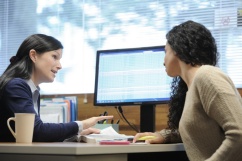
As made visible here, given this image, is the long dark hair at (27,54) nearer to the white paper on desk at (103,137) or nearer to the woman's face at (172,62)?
the white paper on desk at (103,137)

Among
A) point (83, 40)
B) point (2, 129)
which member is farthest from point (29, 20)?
point (2, 129)

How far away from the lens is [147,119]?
7.70ft

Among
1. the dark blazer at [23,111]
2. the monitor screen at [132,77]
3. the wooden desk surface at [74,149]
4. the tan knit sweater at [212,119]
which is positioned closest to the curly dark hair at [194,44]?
the tan knit sweater at [212,119]

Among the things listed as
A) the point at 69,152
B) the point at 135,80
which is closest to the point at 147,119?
the point at 135,80

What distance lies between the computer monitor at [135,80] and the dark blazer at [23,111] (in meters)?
0.65

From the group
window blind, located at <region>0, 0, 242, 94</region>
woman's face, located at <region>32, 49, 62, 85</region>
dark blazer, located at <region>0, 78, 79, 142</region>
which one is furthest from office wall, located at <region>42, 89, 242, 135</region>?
dark blazer, located at <region>0, 78, 79, 142</region>

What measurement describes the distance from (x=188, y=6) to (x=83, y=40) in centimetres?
80

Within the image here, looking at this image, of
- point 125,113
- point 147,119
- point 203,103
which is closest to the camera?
point 203,103

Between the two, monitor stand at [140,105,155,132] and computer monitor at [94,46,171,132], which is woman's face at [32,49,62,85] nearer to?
computer monitor at [94,46,171,132]

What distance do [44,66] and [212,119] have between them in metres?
1.04

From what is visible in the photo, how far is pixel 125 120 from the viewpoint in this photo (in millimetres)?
2695

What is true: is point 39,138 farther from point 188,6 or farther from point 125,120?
point 188,6

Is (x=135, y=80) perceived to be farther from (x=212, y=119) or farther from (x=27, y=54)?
(x=212, y=119)

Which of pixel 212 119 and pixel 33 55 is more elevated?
pixel 33 55
